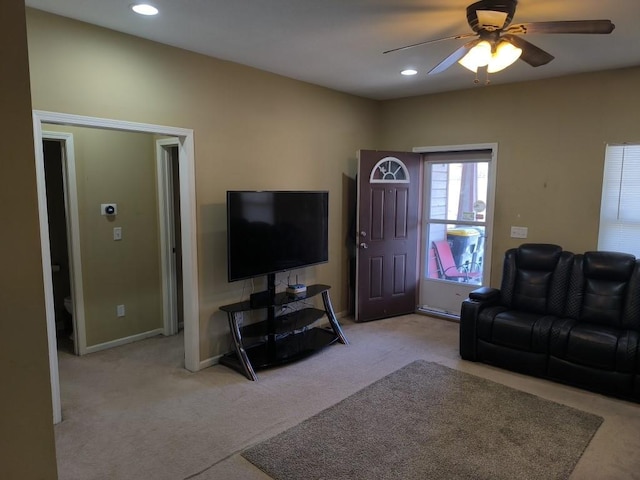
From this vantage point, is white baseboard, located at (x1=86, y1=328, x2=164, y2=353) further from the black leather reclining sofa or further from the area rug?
the black leather reclining sofa

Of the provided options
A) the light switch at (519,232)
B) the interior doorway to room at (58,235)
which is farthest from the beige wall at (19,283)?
the light switch at (519,232)

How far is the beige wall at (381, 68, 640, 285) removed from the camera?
4004 mm

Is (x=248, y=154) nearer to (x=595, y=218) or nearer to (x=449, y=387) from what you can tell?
(x=449, y=387)

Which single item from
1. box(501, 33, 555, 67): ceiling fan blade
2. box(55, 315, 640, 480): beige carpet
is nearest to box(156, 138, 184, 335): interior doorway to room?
box(55, 315, 640, 480): beige carpet

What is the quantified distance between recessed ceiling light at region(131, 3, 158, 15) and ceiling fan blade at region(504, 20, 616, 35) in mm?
2099

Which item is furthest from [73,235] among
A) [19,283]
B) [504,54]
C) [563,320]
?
[563,320]

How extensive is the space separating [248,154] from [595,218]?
11.0 ft

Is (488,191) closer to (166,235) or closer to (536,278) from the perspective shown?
(536,278)

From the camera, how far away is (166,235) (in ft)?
15.0

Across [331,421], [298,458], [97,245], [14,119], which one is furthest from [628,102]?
[97,245]

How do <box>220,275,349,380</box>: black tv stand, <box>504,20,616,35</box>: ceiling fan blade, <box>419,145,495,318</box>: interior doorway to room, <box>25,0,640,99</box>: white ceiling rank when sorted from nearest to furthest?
<box>504,20,616,35</box>: ceiling fan blade < <box>25,0,640,99</box>: white ceiling < <box>220,275,349,380</box>: black tv stand < <box>419,145,495,318</box>: interior doorway to room

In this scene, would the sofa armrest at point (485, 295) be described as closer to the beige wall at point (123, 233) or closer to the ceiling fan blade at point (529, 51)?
the ceiling fan blade at point (529, 51)

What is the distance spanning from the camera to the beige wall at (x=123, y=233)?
4.07 m

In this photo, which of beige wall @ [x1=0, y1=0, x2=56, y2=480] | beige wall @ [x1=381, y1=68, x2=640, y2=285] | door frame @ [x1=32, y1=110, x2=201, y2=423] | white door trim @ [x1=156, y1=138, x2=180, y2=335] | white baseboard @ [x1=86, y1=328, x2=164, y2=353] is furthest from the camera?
white door trim @ [x1=156, y1=138, x2=180, y2=335]
